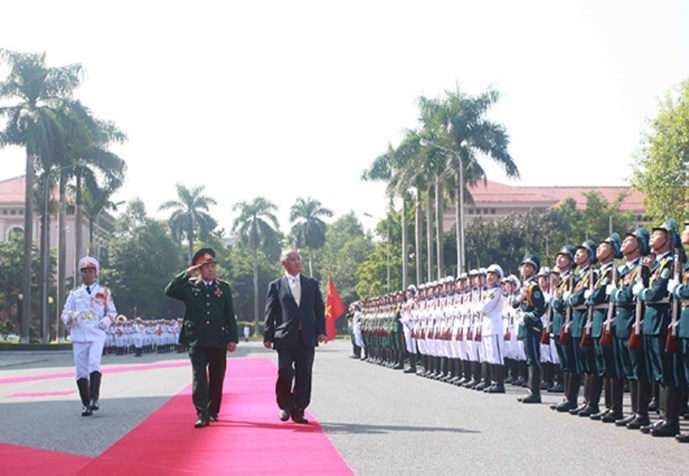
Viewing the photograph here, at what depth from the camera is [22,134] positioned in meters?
51.3

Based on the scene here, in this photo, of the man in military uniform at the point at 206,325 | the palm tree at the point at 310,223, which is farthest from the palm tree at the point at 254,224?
the man in military uniform at the point at 206,325

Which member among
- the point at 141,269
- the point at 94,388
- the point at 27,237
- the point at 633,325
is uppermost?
the point at 141,269

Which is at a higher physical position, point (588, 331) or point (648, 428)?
point (588, 331)

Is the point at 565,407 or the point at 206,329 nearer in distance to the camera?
the point at 206,329

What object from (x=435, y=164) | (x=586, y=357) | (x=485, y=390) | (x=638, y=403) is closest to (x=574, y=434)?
(x=638, y=403)

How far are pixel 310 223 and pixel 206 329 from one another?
285 ft

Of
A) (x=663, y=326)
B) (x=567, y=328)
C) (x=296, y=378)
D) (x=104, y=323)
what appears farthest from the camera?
(x=104, y=323)

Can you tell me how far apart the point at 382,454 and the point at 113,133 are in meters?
53.7

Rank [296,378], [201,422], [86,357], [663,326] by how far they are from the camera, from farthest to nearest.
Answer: [86,357] < [296,378] < [201,422] < [663,326]

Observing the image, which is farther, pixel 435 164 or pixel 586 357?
pixel 435 164

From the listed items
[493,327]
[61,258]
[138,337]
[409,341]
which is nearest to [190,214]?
[61,258]

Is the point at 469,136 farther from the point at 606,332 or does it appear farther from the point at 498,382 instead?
the point at 606,332

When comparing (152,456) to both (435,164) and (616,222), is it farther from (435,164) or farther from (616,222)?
(616,222)

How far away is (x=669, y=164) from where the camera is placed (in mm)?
53500
